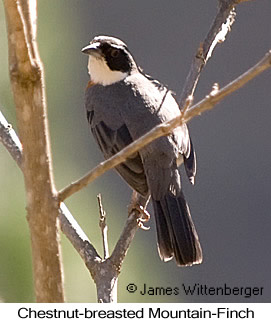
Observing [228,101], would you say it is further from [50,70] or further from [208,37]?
[208,37]

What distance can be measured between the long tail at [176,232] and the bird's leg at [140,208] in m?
0.07

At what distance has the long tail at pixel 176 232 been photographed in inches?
137

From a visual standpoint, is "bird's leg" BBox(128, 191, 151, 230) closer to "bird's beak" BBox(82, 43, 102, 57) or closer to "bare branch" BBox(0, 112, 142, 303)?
"bare branch" BBox(0, 112, 142, 303)

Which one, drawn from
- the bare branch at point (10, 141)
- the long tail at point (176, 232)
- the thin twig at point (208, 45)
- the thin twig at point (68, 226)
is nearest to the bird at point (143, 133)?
the long tail at point (176, 232)

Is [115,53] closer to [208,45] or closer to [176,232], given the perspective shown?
[208,45]

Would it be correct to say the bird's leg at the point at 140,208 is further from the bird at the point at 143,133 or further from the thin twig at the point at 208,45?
the thin twig at the point at 208,45

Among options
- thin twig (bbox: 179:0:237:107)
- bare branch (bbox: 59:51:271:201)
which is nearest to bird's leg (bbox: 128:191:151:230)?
thin twig (bbox: 179:0:237:107)

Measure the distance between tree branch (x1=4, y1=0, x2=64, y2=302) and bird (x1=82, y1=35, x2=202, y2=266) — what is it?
1600 mm

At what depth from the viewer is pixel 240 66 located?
8.03 m

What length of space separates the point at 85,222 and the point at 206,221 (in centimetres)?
223

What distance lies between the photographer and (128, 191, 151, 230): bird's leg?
351 centimetres

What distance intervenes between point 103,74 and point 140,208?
1000 mm

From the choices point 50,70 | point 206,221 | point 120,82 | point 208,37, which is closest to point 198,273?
point 206,221

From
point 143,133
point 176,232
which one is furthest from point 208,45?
point 176,232
